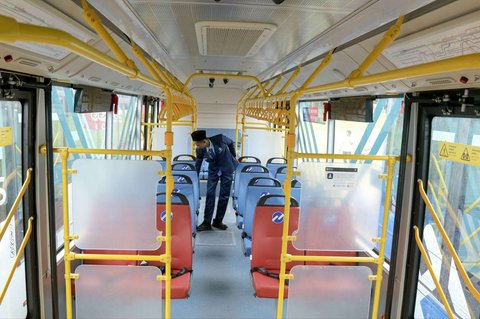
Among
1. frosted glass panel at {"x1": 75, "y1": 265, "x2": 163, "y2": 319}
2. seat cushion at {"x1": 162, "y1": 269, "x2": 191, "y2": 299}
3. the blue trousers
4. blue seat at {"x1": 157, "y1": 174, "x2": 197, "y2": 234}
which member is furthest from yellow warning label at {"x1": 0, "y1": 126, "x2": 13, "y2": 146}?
the blue trousers

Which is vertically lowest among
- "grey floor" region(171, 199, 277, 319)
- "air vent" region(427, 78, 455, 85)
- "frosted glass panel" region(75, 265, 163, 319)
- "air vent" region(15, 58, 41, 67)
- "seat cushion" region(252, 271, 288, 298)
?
"grey floor" region(171, 199, 277, 319)

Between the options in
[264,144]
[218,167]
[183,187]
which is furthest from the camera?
[264,144]

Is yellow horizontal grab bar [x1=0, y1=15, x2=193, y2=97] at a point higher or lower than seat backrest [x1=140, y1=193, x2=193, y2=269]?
higher

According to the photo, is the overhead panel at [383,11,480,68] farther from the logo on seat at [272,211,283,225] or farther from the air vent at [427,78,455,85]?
the logo on seat at [272,211,283,225]

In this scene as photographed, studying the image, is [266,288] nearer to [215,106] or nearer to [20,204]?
[20,204]

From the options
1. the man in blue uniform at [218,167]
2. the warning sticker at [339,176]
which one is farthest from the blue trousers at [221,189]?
the warning sticker at [339,176]

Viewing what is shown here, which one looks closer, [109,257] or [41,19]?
[41,19]

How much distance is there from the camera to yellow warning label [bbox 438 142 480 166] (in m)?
2.53

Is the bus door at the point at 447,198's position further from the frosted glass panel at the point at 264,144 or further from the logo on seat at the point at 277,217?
the frosted glass panel at the point at 264,144

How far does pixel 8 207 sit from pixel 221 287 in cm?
277

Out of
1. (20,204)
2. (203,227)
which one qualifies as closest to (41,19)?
(20,204)

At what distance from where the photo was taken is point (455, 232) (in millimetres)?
3793

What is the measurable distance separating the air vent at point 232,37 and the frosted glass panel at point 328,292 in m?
1.94

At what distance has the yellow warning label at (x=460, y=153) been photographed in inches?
99.7
